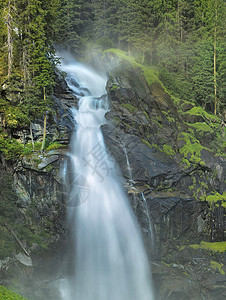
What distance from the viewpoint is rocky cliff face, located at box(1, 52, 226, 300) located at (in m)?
13.2

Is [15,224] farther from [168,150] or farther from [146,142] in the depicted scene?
[168,150]

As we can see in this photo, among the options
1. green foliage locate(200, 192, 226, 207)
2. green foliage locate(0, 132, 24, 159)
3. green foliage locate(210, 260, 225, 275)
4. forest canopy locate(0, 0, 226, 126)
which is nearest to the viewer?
green foliage locate(0, 132, 24, 159)

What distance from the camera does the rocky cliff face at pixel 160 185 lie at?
1318 centimetres

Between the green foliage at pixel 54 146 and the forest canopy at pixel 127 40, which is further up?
the forest canopy at pixel 127 40

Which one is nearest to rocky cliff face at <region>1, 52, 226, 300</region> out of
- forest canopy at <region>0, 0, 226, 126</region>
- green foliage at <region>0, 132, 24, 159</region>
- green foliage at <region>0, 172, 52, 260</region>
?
green foliage at <region>0, 172, 52, 260</region>

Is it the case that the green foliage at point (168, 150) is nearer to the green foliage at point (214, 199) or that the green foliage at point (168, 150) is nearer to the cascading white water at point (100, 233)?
the green foliage at point (214, 199)

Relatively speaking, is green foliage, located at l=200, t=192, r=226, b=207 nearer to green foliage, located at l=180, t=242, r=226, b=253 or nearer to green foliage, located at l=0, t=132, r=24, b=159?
green foliage, located at l=180, t=242, r=226, b=253

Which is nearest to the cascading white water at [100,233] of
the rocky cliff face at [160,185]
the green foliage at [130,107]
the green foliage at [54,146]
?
the rocky cliff face at [160,185]

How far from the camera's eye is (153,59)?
2841cm

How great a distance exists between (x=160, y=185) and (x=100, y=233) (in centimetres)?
485

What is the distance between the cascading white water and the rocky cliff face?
2.09 ft

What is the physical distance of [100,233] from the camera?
513 inches

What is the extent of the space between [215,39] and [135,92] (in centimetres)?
1106

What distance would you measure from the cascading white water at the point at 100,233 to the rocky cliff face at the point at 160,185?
2.09 feet
